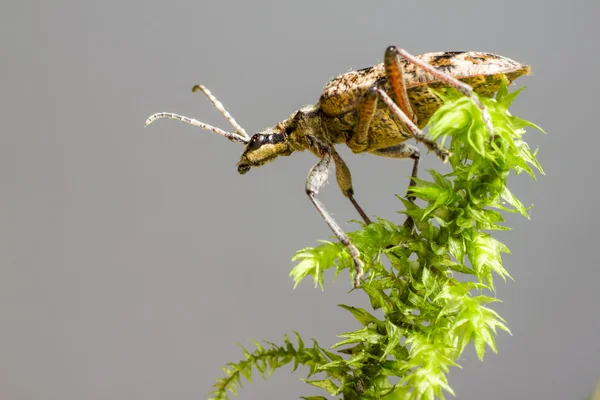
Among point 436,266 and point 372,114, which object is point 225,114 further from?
point 436,266

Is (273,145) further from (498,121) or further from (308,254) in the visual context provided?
(498,121)

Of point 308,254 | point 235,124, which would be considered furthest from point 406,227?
point 235,124

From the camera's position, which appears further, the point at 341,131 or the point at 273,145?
the point at 273,145

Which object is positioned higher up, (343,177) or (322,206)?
(343,177)

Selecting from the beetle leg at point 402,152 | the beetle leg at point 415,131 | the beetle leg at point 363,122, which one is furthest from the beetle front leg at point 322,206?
the beetle leg at point 415,131

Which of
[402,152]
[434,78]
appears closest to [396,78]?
[434,78]

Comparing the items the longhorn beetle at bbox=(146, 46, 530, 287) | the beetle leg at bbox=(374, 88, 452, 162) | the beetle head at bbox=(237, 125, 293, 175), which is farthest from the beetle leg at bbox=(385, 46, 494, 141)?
the beetle head at bbox=(237, 125, 293, 175)
